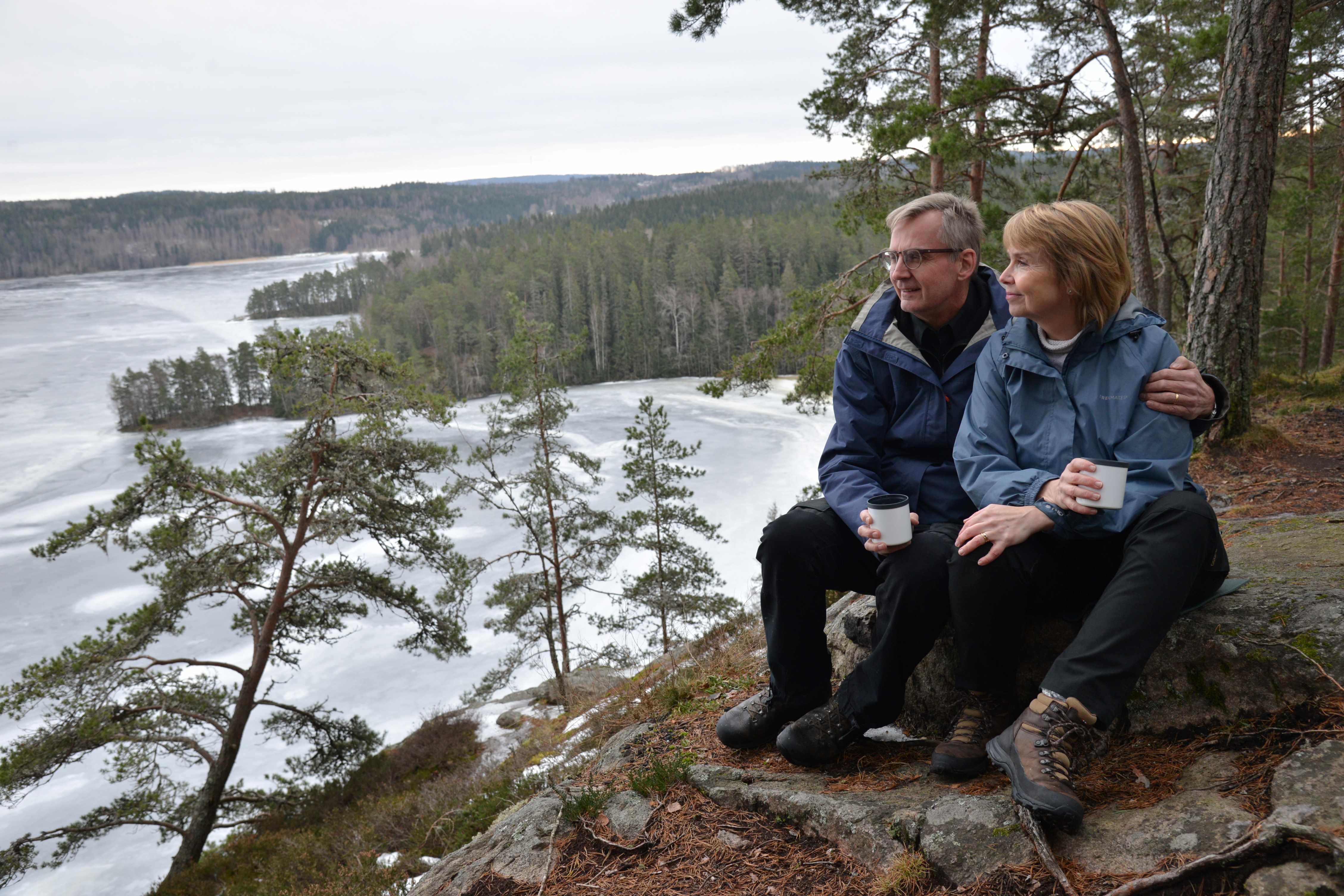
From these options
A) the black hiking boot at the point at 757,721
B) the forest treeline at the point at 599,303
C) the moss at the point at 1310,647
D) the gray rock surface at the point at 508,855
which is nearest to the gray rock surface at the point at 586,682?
the gray rock surface at the point at 508,855

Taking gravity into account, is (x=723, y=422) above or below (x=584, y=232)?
below

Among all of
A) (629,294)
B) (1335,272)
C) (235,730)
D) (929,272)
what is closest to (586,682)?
(235,730)

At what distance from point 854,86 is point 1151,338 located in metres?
8.22

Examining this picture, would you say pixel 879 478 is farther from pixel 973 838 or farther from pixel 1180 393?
pixel 973 838

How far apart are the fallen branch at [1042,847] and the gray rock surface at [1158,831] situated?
5cm

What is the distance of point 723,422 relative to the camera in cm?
3203

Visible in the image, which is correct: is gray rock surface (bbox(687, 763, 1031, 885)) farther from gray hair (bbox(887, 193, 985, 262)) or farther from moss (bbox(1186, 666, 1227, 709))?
gray hair (bbox(887, 193, 985, 262))

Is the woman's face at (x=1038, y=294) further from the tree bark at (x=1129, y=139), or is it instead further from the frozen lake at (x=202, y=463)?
the frozen lake at (x=202, y=463)

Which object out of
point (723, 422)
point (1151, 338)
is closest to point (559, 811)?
point (1151, 338)

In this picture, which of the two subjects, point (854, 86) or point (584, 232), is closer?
point (854, 86)

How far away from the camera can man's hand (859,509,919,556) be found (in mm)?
1937

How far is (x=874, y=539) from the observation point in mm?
1963

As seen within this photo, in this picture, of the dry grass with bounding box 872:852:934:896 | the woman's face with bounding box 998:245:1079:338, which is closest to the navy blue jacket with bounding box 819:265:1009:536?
the woman's face with bounding box 998:245:1079:338

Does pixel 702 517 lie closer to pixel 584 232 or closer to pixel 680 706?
pixel 680 706
